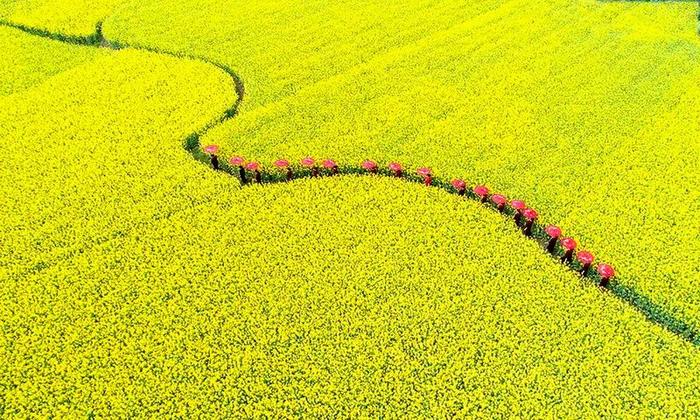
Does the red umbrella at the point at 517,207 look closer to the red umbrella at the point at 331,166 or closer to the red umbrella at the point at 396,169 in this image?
the red umbrella at the point at 396,169

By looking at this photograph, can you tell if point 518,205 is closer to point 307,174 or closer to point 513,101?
point 307,174

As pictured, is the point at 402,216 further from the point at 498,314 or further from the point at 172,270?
the point at 172,270

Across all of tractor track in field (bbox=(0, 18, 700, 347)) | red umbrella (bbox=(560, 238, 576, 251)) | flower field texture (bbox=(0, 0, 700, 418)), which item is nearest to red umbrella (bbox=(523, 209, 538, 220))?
tractor track in field (bbox=(0, 18, 700, 347))

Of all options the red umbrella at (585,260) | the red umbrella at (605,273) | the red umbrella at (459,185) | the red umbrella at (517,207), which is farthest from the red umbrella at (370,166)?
the red umbrella at (605,273)

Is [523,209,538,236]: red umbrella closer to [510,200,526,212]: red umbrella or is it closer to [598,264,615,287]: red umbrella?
[510,200,526,212]: red umbrella

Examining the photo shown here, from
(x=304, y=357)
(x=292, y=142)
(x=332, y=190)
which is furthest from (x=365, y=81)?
(x=304, y=357)

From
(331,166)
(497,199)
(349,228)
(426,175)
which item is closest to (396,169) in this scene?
(426,175)
